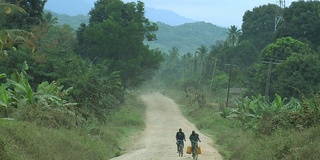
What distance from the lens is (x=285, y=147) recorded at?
49.4ft

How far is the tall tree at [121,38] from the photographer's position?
44125 mm

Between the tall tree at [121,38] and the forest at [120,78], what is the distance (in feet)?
0.33

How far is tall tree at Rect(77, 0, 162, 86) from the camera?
44.1 m

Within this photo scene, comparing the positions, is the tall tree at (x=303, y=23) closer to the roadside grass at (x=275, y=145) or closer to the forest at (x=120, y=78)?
the forest at (x=120, y=78)

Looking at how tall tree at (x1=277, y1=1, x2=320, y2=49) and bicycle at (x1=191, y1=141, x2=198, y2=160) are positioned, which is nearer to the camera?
bicycle at (x1=191, y1=141, x2=198, y2=160)

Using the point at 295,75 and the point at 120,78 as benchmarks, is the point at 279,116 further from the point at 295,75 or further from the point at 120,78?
the point at 120,78

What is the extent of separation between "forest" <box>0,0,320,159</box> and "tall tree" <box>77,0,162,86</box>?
10cm

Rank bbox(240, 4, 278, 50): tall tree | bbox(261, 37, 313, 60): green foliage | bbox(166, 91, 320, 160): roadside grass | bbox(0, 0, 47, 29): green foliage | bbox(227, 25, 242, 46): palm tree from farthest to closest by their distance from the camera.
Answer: bbox(227, 25, 242, 46): palm tree → bbox(240, 4, 278, 50): tall tree → bbox(261, 37, 313, 60): green foliage → bbox(0, 0, 47, 29): green foliage → bbox(166, 91, 320, 160): roadside grass

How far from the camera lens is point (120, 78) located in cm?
4538

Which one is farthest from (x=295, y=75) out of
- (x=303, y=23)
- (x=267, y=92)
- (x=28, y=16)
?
(x=28, y=16)

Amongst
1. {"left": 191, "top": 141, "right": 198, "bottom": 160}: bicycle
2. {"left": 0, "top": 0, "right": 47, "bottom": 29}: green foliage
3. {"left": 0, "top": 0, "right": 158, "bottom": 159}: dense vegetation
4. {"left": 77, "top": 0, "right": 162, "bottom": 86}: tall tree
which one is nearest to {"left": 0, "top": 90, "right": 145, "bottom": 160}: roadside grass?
{"left": 0, "top": 0, "right": 158, "bottom": 159}: dense vegetation

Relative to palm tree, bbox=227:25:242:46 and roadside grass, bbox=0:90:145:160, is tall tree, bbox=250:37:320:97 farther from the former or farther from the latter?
palm tree, bbox=227:25:242:46

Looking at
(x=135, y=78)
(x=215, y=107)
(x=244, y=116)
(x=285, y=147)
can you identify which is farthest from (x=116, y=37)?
(x=285, y=147)

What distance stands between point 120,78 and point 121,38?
3.88m
